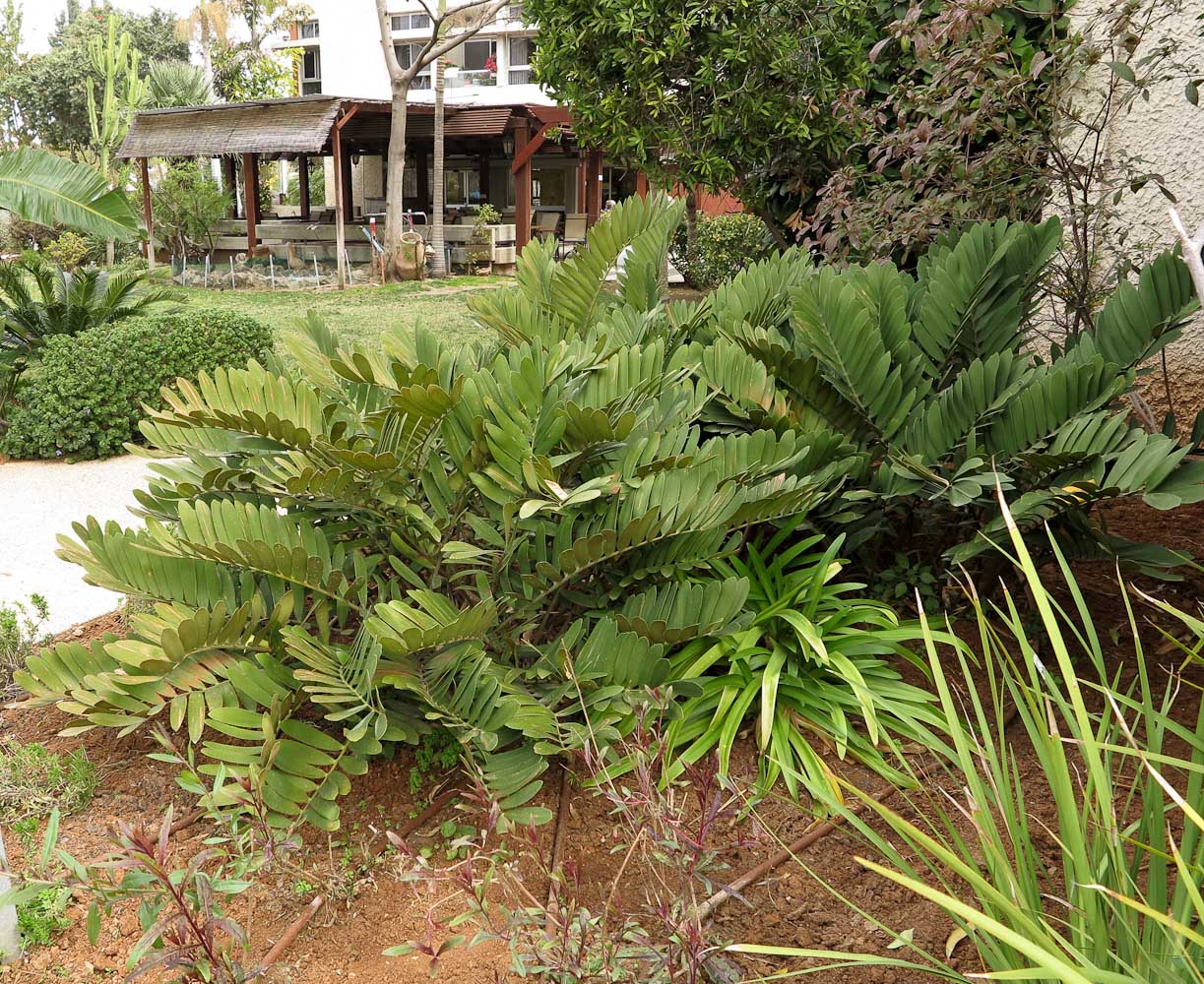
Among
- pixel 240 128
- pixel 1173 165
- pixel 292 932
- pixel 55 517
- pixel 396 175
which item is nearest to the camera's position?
pixel 292 932

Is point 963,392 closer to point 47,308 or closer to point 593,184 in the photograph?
point 47,308

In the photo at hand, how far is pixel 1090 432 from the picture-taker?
2.70 m

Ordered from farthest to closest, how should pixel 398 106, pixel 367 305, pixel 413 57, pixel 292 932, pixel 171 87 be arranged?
pixel 413 57 → pixel 171 87 → pixel 398 106 → pixel 367 305 → pixel 292 932

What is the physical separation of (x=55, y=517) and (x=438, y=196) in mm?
14484

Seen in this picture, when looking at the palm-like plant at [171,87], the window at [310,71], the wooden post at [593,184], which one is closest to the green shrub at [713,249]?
the wooden post at [593,184]

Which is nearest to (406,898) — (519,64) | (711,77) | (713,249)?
(711,77)

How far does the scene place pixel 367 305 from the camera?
15.4 metres

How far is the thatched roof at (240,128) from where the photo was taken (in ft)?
60.1

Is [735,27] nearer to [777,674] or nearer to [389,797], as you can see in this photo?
[777,674]

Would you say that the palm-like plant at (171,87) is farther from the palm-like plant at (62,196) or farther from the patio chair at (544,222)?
the palm-like plant at (62,196)

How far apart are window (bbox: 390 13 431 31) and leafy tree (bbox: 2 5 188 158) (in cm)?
1104

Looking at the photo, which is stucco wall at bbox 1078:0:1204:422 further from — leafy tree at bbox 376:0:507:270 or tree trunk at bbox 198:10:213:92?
tree trunk at bbox 198:10:213:92

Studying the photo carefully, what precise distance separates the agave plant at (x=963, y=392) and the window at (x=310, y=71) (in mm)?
43087

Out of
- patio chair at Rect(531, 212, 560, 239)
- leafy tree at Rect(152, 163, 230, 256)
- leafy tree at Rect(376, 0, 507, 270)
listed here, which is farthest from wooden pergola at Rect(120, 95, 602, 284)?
patio chair at Rect(531, 212, 560, 239)
